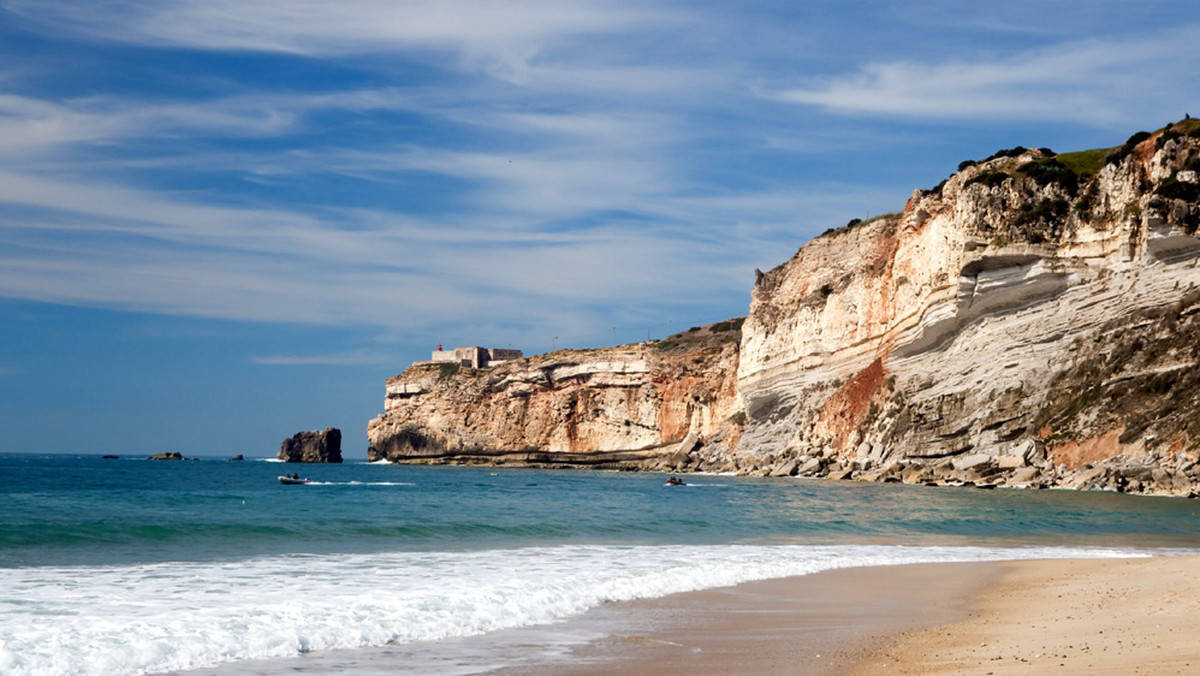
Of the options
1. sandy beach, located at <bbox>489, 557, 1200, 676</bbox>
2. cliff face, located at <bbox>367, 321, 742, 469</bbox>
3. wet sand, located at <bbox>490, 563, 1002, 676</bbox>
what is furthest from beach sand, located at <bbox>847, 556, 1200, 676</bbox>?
cliff face, located at <bbox>367, 321, 742, 469</bbox>

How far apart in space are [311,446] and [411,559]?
128 meters

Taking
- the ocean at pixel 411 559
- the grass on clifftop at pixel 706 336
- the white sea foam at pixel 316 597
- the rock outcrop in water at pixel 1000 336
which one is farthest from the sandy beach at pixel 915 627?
the grass on clifftop at pixel 706 336

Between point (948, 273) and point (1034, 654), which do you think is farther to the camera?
point (948, 273)

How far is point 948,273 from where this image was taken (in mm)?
56469

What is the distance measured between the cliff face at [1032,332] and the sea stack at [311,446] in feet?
282

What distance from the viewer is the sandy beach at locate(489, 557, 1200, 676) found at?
27.2 ft

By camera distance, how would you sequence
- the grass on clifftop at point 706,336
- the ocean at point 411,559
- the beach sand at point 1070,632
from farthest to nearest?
the grass on clifftop at point 706,336
the ocean at point 411,559
the beach sand at point 1070,632

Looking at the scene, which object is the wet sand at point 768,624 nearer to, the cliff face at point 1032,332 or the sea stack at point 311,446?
the cliff face at point 1032,332

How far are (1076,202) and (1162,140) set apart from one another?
193 inches

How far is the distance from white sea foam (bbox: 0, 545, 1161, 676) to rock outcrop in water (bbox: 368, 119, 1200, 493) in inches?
1154

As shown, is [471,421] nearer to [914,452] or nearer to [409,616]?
[914,452]

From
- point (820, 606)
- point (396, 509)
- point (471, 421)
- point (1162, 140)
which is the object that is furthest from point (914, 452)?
point (471, 421)

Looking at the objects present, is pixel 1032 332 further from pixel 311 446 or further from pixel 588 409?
pixel 311 446

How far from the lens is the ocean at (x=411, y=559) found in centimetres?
945
